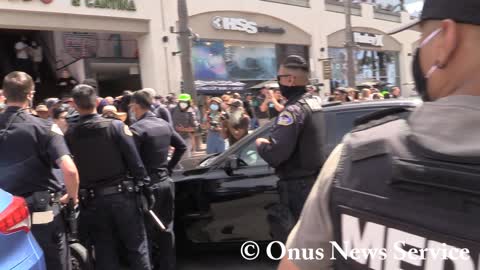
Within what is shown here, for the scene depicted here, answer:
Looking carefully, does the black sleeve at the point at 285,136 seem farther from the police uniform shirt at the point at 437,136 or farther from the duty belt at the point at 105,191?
the police uniform shirt at the point at 437,136

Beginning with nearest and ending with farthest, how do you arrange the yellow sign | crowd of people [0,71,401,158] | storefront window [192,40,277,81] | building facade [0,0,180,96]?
crowd of people [0,71,401,158], building facade [0,0,180,96], storefront window [192,40,277,81], the yellow sign

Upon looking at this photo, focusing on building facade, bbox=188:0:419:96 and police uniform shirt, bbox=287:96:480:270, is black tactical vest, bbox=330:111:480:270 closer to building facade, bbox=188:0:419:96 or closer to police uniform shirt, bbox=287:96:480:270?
police uniform shirt, bbox=287:96:480:270

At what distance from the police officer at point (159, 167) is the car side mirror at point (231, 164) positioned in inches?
20.1

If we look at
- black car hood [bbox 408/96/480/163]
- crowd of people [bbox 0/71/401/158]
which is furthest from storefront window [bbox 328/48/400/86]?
black car hood [bbox 408/96/480/163]

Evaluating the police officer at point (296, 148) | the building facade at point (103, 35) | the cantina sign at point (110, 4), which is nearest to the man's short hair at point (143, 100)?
the police officer at point (296, 148)

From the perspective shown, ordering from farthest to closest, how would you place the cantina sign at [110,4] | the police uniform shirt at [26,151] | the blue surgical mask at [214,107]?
the cantina sign at [110,4] → the blue surgical mask at [214,107] → the police uniform shirt at [26,151]

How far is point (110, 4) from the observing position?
15.6 meters

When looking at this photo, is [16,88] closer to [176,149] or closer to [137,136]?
[137,136]

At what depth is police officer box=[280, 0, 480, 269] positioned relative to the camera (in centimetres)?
86

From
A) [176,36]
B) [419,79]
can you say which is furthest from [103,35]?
[419,79]

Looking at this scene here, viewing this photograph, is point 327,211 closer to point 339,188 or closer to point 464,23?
point 339,188

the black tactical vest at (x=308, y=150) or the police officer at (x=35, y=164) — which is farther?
the black tactical vest at (x=308, y=150)

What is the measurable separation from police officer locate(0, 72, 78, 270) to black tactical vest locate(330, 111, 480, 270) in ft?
Result: 8.20

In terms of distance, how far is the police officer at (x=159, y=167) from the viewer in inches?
165
